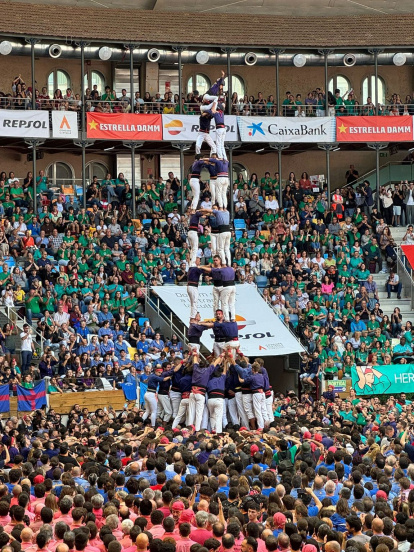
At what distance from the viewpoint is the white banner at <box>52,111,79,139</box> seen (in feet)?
121

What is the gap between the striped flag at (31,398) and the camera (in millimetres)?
26750

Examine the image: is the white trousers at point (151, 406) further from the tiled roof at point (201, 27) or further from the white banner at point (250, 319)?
the tiled roof at point (201, 27)

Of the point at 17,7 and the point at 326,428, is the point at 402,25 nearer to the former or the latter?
the point at 17,7

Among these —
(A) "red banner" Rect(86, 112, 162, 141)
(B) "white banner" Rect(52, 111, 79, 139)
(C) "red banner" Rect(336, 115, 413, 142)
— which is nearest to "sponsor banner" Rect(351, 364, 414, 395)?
(C) "red banner" Rect(336, 115, 413, 142)

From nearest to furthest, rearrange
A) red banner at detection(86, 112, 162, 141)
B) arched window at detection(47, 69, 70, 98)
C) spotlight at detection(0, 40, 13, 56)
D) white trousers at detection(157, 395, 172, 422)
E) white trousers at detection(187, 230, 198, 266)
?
white trousers at detection(157, 395, 172, 422) → white trousers at detection(187, 230, 198, 266) → spotlight at detection(0, 40, 13, 56) → red banner at detection(86, 112, 162, 141) → arched window at detection(47, 69, 70, 98)

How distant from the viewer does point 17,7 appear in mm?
38312

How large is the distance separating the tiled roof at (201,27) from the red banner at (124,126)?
9.17 feet

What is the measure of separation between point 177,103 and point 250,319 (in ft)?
34.5

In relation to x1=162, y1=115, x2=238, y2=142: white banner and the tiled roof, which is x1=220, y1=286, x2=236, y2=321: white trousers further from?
the tiled roof

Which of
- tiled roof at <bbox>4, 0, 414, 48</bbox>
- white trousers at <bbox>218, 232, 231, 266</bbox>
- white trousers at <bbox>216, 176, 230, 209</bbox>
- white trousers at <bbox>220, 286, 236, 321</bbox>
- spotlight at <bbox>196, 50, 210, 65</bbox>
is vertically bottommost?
white trousers at <bbox>220, 286, 236, 321</bbox>

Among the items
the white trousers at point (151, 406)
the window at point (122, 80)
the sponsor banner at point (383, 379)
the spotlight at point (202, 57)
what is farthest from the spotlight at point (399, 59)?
the white trousers at point (151, 406)

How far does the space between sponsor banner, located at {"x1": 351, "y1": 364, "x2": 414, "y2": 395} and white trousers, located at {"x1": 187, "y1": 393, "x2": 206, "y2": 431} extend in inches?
340

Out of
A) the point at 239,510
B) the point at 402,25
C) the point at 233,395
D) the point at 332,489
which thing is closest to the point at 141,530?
the point at 239,510

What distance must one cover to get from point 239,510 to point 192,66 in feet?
110
